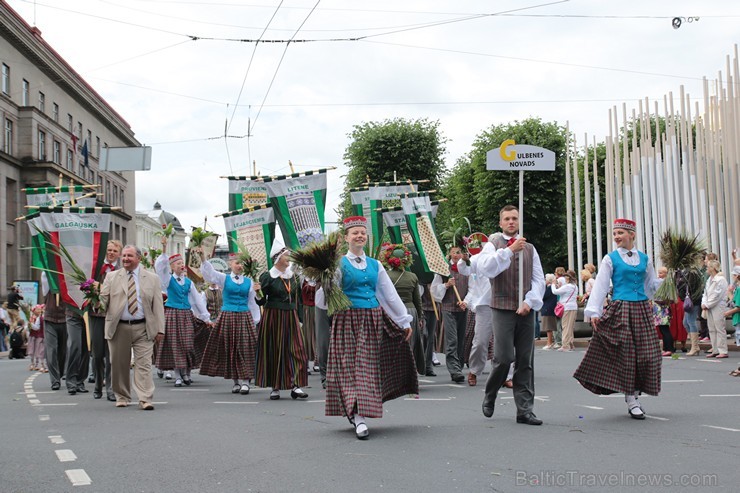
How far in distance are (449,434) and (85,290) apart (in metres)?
5.88

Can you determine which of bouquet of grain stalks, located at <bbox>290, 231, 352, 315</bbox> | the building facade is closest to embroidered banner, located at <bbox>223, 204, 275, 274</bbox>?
bouquet of grain stalks, located at <bbox>290, 231, 352, 315</bbox>

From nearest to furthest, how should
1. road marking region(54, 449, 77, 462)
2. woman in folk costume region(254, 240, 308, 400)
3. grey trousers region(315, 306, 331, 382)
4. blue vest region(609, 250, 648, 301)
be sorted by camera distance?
1. road marking region(54, 449, 77, 462)
2. blue vest region(609, 250, 648, 301)
3. woman in folk costume region(254, 240, 308, 400)
4. grey trousers region(315, 306, 331, 382)

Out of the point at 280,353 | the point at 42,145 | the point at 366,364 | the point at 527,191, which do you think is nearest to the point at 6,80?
the point at 42,145

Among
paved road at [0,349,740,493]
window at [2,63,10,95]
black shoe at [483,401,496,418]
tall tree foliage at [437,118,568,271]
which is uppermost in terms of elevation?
window at [2,63,10,95]

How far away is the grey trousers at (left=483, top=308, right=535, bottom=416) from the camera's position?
8367 mm

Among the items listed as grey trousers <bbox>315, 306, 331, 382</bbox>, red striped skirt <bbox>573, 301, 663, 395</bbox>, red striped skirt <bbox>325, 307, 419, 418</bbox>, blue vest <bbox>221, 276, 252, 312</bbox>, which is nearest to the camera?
red striped skirt <bbox>325, 307, 419, 418</bbox>

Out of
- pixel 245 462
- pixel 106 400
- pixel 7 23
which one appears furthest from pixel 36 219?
pixel 7 23

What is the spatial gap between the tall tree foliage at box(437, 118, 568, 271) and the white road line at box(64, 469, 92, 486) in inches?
1629

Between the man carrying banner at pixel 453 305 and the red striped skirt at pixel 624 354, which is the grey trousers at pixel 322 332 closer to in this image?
the man carrying banner at pixel 453 305

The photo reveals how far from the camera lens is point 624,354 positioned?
8867mm

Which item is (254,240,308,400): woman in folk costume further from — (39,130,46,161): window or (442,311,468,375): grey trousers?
(39,130,46,161): window

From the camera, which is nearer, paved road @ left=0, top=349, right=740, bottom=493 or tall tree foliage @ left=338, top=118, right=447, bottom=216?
paved road @ left=0, top=349, right=740, bottom=493

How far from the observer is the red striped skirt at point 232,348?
12789 millimetres

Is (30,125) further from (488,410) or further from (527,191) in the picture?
(488,410)
